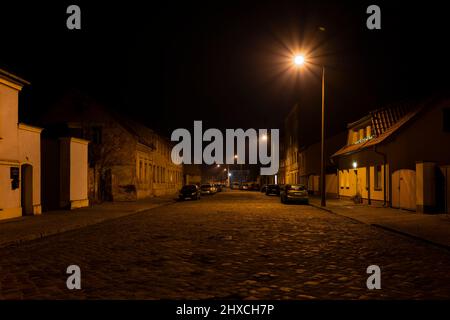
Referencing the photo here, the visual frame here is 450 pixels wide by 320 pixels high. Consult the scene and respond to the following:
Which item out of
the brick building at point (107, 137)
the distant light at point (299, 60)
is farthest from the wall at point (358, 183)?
the brick building at point (107, 137)

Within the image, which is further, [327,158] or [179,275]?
[327,158]

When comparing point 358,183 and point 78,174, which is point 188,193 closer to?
point 78,174

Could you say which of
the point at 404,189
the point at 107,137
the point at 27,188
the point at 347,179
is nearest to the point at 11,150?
the point at 27,188

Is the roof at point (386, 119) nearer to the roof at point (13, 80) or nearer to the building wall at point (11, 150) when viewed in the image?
the building wall at point (11, 150)

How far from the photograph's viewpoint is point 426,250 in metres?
11.2

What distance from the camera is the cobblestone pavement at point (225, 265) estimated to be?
6.93 m

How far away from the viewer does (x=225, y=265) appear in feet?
29.7

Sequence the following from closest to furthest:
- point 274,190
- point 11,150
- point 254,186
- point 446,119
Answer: point 11,150 → point 446,119 → point 274,190 → point 254,186

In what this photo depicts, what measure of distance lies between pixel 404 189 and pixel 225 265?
1722cm

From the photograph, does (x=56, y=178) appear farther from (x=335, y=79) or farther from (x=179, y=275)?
(x=335, y=79)

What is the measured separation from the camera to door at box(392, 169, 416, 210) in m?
22.4

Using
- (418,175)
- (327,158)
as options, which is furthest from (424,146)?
(327,158)

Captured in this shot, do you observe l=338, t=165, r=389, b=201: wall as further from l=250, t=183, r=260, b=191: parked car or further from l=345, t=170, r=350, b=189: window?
l=250, t=183, r=260, b=191: parked car
